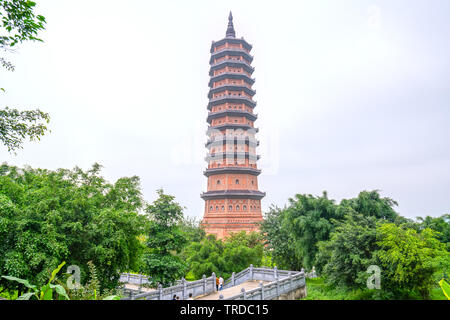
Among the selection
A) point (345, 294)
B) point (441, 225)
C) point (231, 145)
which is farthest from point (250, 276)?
point (231, 145)

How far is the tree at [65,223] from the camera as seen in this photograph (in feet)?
26.9

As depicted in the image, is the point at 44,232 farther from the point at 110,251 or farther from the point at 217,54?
the point at 217,54

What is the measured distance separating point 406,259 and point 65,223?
38.9 ft

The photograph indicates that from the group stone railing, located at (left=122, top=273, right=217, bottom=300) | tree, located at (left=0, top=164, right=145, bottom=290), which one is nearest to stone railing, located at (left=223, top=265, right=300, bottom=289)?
stone railing, located at (left=122, top=273, right=217, bottom=300)

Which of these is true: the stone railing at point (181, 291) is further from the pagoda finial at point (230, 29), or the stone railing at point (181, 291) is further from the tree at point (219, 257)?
the pagoda finial at point (230, 29)

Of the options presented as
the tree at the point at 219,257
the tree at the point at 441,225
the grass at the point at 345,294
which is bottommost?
the grass at the point at 345,294

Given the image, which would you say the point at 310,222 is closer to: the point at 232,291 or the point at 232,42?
the point at 232,291

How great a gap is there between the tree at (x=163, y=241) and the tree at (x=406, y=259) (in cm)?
854

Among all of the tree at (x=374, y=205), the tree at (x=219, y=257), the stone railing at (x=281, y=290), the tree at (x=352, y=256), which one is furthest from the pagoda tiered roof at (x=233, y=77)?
the tree at (x=352, y=256)

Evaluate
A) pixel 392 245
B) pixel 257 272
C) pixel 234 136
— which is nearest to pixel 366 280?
pixel 392 245

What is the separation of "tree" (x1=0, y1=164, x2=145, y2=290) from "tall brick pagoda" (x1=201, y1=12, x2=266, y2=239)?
16473 millimetres

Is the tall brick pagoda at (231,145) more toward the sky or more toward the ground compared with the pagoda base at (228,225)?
more toward the sky

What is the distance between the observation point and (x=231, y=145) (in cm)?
3089

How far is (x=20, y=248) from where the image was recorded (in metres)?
8.11
